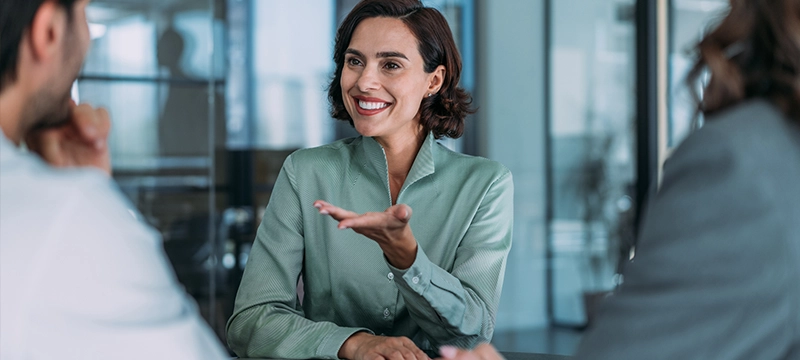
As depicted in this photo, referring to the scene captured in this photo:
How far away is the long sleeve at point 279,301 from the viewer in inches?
64.6

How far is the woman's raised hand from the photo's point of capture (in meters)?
1.37

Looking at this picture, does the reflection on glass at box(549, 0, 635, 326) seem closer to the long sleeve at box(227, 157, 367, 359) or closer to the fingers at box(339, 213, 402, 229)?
the long sleeve at box(227, 157, 367, 359)

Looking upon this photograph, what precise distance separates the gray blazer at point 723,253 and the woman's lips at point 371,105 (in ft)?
3.96

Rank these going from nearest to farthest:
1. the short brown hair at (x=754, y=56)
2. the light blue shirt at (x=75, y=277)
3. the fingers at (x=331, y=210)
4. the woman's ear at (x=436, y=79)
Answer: the light blue shirt at (x=75, y=277)
the short brown hair at (x=754, y=56)
the fingers at (x=331, y=210)
the woman's ear at (x=436, y=79)

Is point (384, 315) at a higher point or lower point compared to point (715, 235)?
lower

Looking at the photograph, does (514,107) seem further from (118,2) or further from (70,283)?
(70,283)

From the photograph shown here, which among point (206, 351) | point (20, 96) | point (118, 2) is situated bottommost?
point (206, 351)

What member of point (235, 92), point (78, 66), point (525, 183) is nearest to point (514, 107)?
point (525, 183)

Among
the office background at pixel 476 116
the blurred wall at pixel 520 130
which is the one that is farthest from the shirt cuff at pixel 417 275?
the blurred wall at pixel 520 130

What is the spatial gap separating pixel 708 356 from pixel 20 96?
31.2 inches

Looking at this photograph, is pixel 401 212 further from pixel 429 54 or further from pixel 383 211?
pixel 429 54

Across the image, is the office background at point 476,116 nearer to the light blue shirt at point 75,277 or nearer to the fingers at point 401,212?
the fingers at point 401,212

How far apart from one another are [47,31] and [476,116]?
15.2 feet

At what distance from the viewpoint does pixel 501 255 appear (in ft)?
6.11
